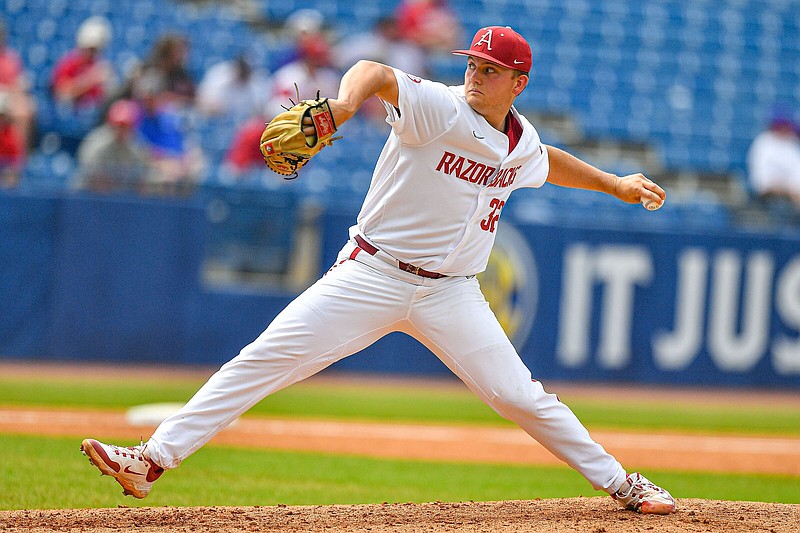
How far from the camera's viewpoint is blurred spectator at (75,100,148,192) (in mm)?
10211

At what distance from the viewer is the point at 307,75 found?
11211 millimetres

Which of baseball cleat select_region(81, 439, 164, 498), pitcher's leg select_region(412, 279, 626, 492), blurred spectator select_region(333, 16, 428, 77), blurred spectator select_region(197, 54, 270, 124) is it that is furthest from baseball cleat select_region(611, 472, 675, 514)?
blurred spectator select_region(333, 16, 428, 77)

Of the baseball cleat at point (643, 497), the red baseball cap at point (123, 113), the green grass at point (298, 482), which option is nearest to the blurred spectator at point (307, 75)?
the red baseball cap at point (123, 113)

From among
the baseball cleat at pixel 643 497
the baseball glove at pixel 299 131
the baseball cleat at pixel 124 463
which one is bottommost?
the baseball cleat at pixel 643 497

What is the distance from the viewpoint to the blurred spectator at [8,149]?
9.97 meters

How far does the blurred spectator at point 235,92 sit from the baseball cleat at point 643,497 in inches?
301

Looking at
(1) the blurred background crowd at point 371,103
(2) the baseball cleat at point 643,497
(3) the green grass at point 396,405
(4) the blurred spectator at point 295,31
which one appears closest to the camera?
(2) the baseball cleat at point 643,497

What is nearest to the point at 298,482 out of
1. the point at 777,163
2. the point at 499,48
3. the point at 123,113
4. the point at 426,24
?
the point at 499,48

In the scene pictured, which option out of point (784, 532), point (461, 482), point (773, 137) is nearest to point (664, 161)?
point (773, 137)

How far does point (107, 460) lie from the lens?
4125 millimetres

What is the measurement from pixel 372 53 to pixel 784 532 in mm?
9205

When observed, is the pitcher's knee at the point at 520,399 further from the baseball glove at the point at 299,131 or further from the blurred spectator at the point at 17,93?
the blurred spectator at the point at 17,93

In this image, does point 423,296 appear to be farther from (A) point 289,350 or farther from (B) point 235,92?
(B) point 235,92

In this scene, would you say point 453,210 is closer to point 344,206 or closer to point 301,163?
point 301,163
